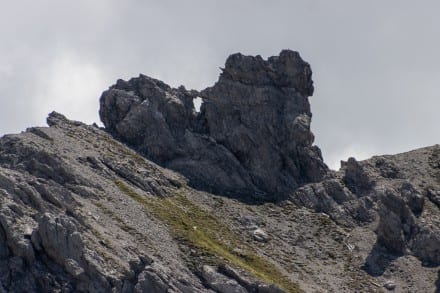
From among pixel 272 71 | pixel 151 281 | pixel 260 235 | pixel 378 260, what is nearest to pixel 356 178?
pixel 378 260

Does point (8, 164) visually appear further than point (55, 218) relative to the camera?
Yes

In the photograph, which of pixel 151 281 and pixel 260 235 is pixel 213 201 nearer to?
pixel 260 235

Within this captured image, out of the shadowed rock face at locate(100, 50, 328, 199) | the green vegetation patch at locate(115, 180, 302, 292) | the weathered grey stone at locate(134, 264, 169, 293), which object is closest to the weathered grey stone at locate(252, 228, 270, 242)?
the green vegetation patch at locate(115, 180, 302, 292)

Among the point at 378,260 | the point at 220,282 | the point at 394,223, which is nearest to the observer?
A: the point at 220,282

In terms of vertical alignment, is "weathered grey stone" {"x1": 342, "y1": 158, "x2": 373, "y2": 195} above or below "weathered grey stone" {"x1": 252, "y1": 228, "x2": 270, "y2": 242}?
above

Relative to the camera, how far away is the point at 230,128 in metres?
160

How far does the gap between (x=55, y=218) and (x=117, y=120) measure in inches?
2016

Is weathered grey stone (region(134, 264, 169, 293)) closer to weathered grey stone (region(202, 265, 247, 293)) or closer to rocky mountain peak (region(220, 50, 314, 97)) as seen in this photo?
weathered grey stone (region(202, 265, 247, 293))

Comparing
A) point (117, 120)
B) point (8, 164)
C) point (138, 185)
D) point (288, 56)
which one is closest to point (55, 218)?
point (8, 164)

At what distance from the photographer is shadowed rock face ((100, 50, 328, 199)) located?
155125 millimetres

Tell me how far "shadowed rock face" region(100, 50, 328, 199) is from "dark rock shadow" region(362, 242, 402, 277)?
1680cm

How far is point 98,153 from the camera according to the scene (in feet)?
476

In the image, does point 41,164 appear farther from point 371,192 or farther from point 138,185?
point 371,192

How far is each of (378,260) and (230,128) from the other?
29.7 m
